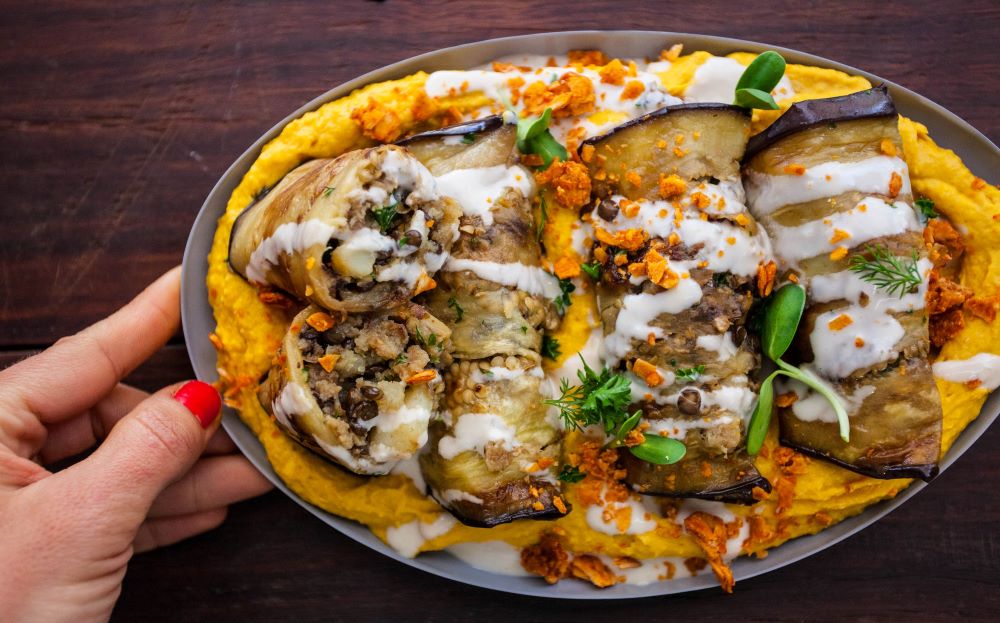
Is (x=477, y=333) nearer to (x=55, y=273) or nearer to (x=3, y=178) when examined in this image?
(x=55, y=273)

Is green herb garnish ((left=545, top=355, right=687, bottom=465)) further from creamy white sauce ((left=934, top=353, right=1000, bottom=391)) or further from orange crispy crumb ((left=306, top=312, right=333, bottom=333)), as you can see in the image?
creamy white sauce ((left=934, top=353, right=1000, bottom=391))

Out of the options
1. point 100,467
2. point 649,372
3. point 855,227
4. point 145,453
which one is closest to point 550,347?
point 649,372

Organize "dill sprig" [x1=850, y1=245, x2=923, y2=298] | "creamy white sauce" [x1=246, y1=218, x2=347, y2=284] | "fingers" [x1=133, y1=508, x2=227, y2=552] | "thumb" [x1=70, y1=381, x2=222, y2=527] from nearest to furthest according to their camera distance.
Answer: "creamy white sauce" [x1=246, y1=218, x2=347, y2=284]
"thumb" [x1=70, y1=381, x2=222, y2=527]
"dill sprig" [x1=850, y1=245, x2=923, y2=298]
"fingers" [x1=133, y1=508, x2=227, y2=552]

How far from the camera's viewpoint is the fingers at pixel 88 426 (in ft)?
10.2

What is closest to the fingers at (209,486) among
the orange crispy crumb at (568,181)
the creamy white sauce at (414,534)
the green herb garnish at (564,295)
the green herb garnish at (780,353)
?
the creamy white sauce at (414,534)

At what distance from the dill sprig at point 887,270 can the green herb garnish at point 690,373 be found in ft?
2.19

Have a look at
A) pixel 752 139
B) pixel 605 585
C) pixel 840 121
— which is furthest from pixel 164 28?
pixel 605 585

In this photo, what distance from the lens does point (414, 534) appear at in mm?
2963

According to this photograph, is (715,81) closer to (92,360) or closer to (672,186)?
(672,186)

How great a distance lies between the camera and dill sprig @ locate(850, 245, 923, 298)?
2.58 meters

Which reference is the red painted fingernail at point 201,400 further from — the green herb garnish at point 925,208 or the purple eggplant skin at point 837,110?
the green herb garnish at point 925,208

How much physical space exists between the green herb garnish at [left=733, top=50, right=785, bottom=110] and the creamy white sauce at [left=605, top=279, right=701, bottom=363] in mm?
749

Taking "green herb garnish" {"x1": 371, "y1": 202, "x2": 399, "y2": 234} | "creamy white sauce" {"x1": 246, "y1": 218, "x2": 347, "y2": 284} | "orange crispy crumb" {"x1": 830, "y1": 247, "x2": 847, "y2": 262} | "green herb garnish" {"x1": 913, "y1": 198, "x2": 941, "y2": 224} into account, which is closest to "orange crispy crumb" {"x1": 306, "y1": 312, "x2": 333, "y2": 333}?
"creamy white sauce" {"x1": 246, "y1": 218, "x2": 347, "y2": 284}

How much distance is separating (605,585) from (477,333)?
121 cm
